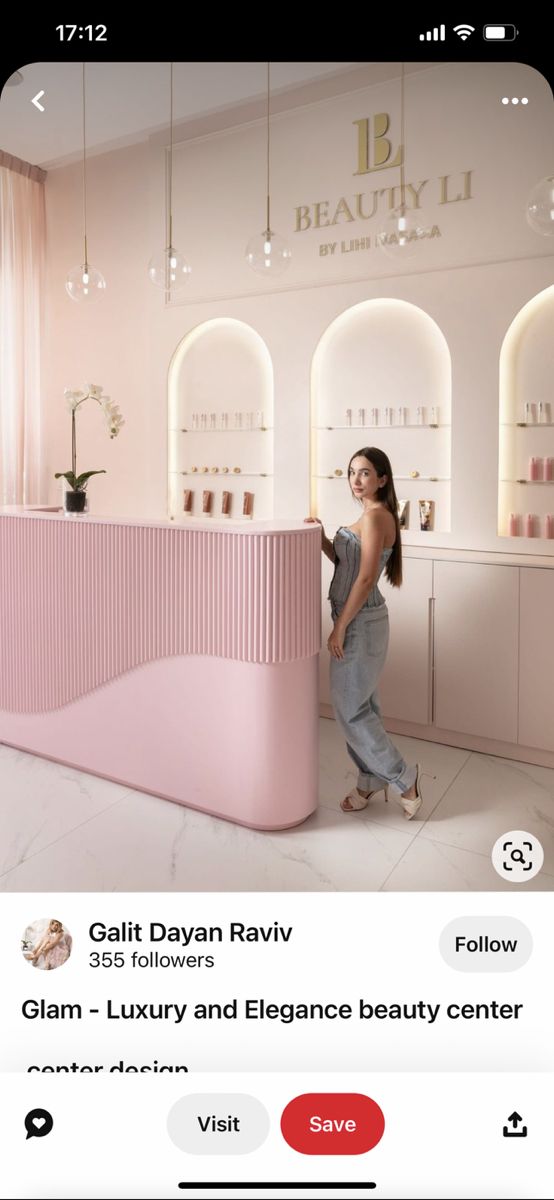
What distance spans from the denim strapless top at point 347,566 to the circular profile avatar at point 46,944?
189cm

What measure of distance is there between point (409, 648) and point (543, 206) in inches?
88.3

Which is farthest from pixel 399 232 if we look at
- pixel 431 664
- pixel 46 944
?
pixel 46 944

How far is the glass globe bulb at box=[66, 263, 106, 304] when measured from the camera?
3057 mm

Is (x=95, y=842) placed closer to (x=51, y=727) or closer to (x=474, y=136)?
(x=51, y=727)

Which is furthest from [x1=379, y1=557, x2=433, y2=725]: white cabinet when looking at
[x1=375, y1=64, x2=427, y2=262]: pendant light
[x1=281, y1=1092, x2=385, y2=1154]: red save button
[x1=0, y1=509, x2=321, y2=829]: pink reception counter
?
[x1=281, y1=1092, x2=385, y2=1154]: red save button

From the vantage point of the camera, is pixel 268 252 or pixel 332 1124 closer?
pixel 332 1124

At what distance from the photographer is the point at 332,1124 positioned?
77cm

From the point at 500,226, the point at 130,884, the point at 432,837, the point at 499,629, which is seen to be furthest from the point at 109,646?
the point at 500,226

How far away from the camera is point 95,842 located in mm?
2455

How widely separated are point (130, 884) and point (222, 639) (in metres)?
0.90

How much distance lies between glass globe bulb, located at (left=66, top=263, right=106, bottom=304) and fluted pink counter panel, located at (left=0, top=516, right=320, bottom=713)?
105 cm

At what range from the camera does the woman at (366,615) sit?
2.59 meters
